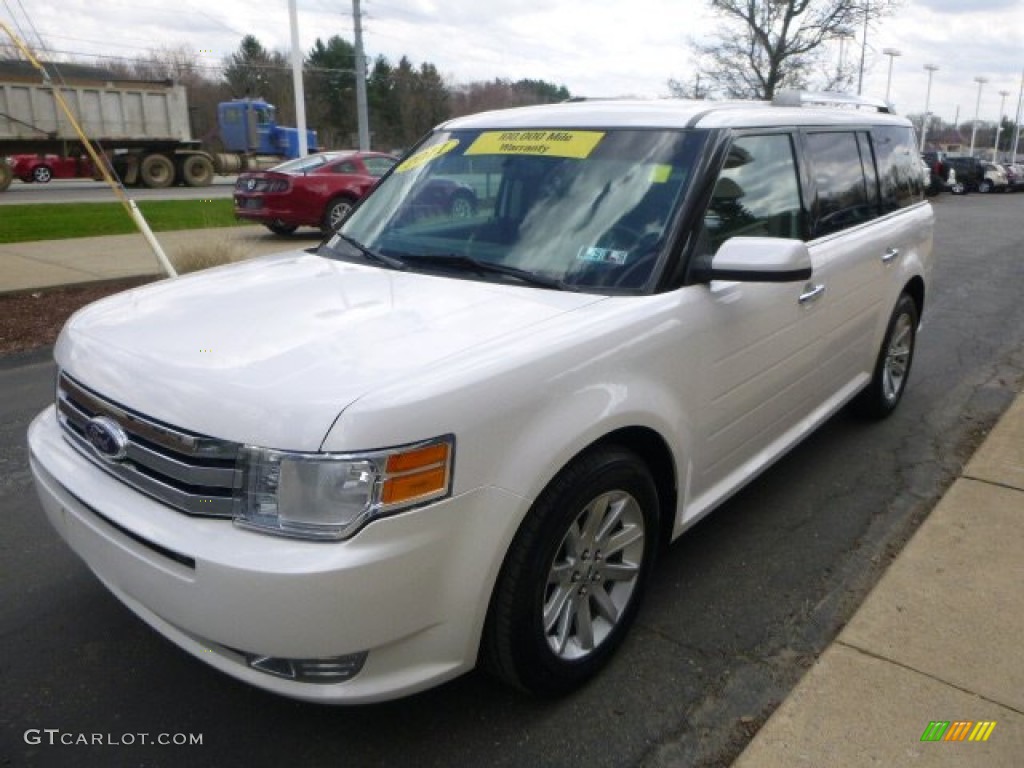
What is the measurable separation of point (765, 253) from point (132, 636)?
2551mm

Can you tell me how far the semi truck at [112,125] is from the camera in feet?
71.9

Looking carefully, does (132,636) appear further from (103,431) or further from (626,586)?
(626,586)

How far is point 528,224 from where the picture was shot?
3014mm

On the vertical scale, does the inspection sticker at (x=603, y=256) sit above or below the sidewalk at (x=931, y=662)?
above

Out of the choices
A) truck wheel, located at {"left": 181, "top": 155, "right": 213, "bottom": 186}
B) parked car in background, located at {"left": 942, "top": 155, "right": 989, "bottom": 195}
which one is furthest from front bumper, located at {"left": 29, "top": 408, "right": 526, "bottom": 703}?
parked car in background, located at {"left": 942, "top": 155, "right": 989, "bottom": 195}

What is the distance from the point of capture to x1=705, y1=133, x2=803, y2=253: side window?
304 centimetres

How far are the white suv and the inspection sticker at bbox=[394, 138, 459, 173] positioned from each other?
2cm

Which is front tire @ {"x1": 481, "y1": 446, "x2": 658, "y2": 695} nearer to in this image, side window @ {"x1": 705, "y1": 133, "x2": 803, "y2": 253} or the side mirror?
the side mirror

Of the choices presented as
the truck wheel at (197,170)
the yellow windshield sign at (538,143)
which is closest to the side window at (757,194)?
the yellow windshield sign at (538,143)

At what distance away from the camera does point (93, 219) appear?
15.0m

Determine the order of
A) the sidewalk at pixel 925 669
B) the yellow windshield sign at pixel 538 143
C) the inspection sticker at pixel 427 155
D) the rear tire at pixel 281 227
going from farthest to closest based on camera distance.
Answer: the rear tire at pixel 281 227 → the inspection sticker at pixel 427 155 → the yellow windshield sign at pixel 538 143 → the sidewalk at pixel 925 669

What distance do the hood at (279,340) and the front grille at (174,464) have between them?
0.03 m

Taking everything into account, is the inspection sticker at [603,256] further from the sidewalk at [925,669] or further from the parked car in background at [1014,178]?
the parked car in background at [1014,178]

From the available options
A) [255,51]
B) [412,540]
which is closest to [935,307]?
[412,540]
